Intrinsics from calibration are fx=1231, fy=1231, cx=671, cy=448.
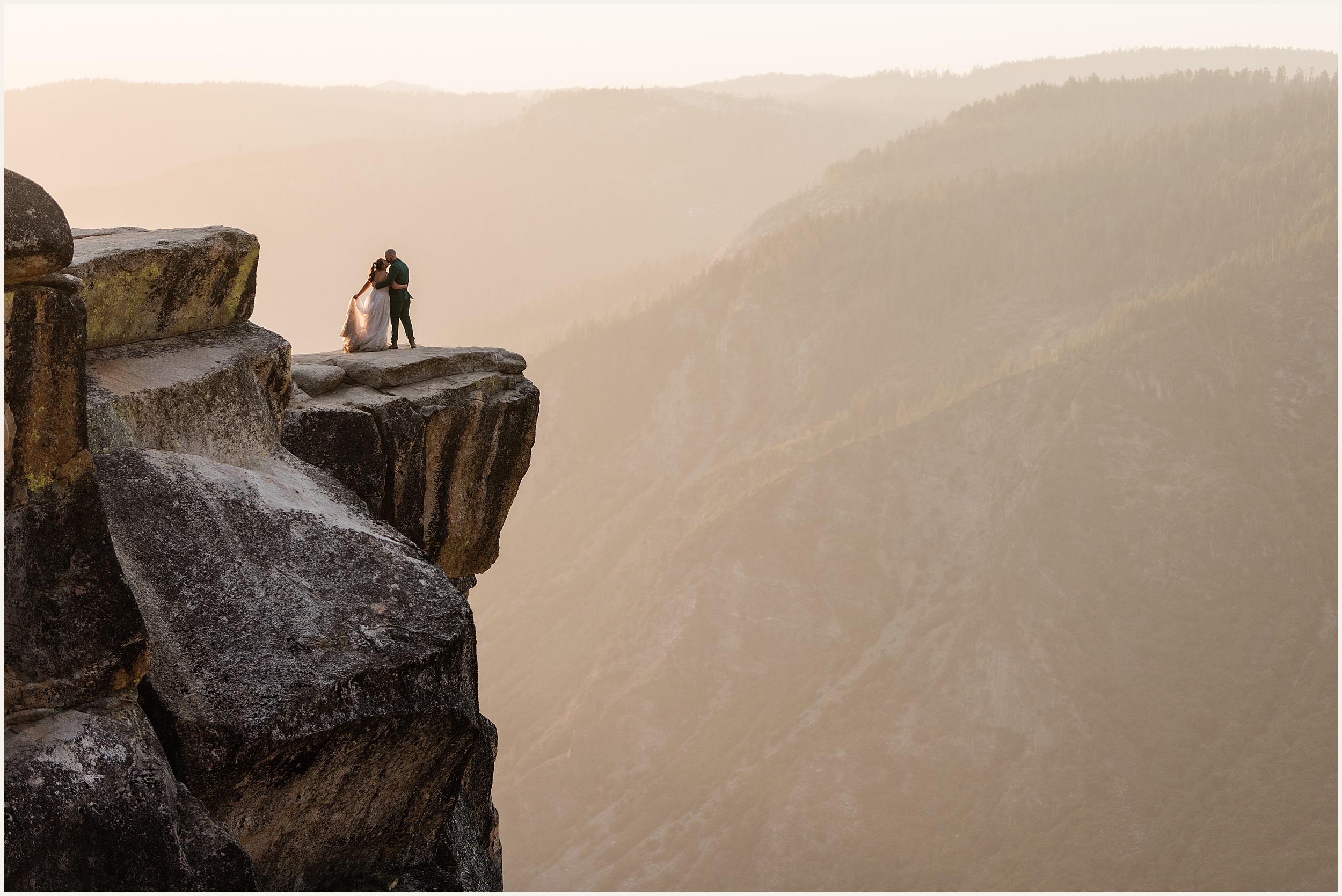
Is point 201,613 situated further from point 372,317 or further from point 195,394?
point 372,317

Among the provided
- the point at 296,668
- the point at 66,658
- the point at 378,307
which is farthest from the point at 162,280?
the point at 378,307

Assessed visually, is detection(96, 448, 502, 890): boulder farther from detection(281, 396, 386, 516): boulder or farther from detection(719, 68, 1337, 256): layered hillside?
detection(719, 68, 1337, 256): layered hillside

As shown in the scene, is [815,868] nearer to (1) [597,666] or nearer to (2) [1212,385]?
(1) [597,666]

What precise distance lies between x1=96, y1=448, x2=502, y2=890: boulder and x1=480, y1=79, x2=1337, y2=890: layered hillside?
85615 millimetres

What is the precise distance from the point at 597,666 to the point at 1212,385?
65.1 m

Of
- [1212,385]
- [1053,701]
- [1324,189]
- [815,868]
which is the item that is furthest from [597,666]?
[1324,189]

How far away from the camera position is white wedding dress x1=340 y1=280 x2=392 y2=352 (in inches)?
874

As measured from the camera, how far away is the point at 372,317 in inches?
878

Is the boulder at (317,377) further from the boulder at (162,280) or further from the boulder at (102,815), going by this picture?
the boulder at (102,815)

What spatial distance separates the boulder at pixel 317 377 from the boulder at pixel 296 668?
4.39 meters

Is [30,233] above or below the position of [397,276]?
above

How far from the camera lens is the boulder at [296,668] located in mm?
12227

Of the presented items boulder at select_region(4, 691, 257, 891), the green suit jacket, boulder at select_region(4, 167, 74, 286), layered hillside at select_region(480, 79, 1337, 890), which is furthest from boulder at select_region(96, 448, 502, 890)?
layered hillside at select_region(480, 79, 1337, 890)

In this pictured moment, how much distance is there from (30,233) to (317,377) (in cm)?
864
